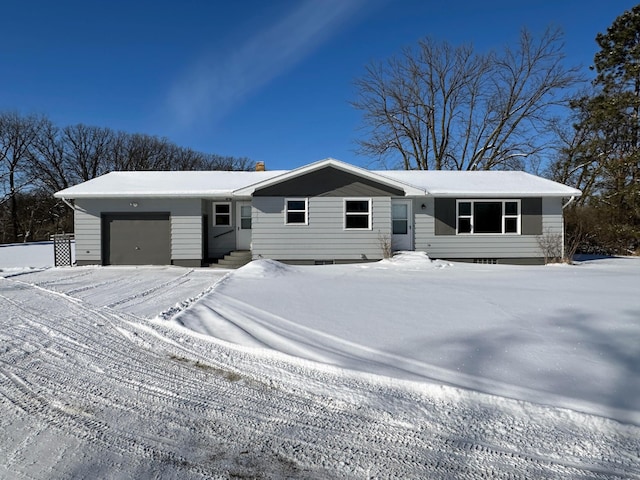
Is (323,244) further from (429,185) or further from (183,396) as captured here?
(183,396)

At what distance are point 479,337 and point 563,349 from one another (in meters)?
0.79

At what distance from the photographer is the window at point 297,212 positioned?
12.3 metres

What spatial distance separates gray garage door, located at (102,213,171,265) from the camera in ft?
42.1

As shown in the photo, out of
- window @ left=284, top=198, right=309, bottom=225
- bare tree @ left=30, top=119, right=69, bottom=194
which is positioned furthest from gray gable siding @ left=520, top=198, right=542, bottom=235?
bare tree @ left=30, top=119, right=69, bottom=194

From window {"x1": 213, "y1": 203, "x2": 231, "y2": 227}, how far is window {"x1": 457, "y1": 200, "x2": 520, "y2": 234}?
341 inches

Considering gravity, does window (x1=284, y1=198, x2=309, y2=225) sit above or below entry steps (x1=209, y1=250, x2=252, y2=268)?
above

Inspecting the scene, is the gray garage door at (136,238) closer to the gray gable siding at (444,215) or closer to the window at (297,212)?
the window at (297,212)

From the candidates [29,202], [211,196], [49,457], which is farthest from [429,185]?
[29,202]

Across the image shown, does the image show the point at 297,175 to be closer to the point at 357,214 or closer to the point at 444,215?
the point at 357,214

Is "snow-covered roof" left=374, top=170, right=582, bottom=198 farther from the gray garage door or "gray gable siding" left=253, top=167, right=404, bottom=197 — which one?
the gray garage door

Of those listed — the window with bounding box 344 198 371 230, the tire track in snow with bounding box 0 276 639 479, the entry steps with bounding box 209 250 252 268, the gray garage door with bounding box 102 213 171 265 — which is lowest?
the tire track in snow with bounding box 0 276 639 479

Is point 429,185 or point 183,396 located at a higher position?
point 429,185

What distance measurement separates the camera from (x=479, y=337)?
4023 millimetres

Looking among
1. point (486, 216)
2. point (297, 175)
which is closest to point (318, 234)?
point (297, 175)
